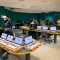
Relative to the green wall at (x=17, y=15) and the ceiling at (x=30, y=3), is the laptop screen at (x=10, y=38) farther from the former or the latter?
the green wall at (x=17, y=15)

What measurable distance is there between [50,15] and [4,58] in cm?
1629

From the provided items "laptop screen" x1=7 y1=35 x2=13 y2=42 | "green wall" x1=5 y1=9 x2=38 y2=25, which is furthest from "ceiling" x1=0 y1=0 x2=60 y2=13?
"green wall" x1=5 y1=9 x2=38 y2=25

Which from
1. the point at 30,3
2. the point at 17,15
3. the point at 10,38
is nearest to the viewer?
the point at 10,38

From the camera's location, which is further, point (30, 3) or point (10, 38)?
point (30, 3)

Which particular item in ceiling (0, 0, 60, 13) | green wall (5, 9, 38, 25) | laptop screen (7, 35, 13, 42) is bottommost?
laptop screen (7, 35, 13, 42)

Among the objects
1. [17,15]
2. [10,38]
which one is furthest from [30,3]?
[17,15]

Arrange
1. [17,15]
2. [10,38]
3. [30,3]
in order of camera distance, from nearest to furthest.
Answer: [10,38] → [30,3] → [17,15]

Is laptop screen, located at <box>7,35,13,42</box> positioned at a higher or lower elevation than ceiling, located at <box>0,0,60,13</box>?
lower

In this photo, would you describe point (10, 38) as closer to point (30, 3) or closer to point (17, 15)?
point (30, 3)

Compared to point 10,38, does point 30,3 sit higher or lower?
higher

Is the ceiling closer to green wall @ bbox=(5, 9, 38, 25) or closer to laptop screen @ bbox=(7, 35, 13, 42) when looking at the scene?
laptop screen @ bbox=(7, 35, 13, 42)

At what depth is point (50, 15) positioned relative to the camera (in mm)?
18047

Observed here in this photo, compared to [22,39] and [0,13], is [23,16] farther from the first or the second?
[22,39]

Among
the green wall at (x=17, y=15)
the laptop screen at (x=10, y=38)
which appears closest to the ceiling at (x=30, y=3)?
the laptop screen at (x=10, y=38)
